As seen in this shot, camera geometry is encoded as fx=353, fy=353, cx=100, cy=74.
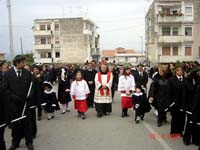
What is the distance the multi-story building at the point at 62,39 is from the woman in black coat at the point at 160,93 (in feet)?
194

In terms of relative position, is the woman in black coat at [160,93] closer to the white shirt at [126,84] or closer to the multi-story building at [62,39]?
the white shirt at [126,84]

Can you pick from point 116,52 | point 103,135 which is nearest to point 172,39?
point 103,135

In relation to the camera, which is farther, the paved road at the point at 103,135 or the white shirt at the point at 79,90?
the white shirt at the point at 79,90

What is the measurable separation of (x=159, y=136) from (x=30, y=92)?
11.1 feet

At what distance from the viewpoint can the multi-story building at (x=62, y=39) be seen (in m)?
70.0

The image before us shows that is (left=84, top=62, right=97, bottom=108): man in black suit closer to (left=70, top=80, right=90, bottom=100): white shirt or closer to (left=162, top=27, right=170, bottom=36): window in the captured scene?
(left=70, top=80, right=90, bottom=100): white shirt

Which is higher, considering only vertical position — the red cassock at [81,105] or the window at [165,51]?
the window at [165,51]

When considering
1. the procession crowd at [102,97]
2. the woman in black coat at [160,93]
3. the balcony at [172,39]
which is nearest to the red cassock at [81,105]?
the procession crowd at [102,97]

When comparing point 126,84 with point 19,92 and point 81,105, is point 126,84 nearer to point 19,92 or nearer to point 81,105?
point 81,105

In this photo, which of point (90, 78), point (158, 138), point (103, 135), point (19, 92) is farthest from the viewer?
point (90, 78)

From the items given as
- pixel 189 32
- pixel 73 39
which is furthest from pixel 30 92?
pixel 73 39

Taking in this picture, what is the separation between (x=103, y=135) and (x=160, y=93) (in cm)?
243

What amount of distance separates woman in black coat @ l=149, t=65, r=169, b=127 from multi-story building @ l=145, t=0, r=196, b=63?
4574 centimetres

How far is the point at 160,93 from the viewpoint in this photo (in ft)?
34.1
